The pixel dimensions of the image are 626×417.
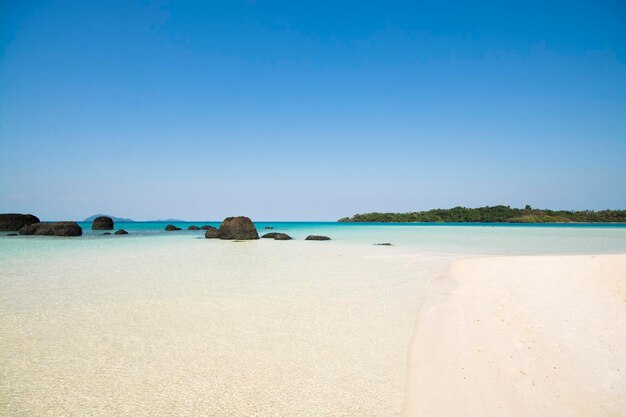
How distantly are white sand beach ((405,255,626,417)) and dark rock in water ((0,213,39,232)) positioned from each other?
52.1 m

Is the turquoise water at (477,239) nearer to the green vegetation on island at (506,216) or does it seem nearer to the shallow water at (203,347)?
the shallow water at (203,347)

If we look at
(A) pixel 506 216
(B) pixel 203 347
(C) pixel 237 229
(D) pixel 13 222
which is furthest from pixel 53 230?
(A) pixel 506 216

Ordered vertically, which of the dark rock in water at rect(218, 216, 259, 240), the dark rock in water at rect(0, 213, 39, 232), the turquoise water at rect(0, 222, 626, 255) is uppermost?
the dark rock in water at rect(0, 213, 39, 232)

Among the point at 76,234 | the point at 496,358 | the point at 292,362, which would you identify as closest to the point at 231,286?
the point at 292,362

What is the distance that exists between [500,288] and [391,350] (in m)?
6.07

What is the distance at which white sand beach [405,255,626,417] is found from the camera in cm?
375

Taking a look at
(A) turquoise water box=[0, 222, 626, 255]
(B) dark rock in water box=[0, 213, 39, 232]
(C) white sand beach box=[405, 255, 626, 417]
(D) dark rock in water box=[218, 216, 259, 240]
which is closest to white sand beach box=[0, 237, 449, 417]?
(C) white sand beach box=[405, 255, 626, 417]

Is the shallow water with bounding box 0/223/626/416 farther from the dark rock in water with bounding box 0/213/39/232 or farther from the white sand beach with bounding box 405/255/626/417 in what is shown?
the dark rock in water with bounding box 0/213/39/232

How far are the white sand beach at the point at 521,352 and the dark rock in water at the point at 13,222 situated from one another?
52.1m

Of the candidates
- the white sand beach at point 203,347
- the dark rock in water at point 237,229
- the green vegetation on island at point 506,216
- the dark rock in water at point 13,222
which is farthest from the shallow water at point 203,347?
the green vegetation on island at point 506,216

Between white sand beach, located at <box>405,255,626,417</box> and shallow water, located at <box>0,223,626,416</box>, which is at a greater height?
shallow water, located at <box>0,223,626,416</box>

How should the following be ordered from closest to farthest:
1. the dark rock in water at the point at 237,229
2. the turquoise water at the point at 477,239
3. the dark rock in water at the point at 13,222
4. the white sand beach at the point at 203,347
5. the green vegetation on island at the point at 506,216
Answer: the white sand beach at the point at 203,347 < the turquoise water at the point at 477,239 < the dark rock in water at the point at 237,229 < the dark rock in water at the point at 13,222 < the green vegetation on island at the point at 506,216

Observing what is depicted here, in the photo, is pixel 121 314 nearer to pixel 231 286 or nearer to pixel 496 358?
pixel 231 286

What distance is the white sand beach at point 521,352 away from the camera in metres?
3.75
